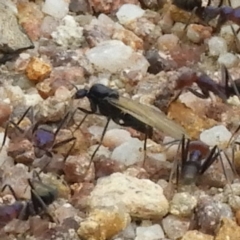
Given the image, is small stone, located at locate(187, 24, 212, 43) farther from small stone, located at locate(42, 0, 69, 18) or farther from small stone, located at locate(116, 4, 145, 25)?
small stone, located at locate(42, 0, 69, 18)

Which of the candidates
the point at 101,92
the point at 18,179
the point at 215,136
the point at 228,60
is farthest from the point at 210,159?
the point at 228,60

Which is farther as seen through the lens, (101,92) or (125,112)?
(101,92)

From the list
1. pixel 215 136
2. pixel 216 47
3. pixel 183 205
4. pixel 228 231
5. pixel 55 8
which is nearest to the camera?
pixel 228 231

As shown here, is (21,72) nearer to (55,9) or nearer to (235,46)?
(55,9)

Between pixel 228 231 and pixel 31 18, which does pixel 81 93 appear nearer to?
pixel 31 18

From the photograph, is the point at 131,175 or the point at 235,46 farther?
the point at 235,46

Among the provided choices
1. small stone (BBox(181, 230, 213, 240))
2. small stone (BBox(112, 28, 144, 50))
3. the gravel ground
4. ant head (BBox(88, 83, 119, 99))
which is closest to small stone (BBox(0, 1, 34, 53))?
the gravel ground

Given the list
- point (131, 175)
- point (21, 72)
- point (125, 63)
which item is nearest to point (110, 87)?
point (125, 63)
